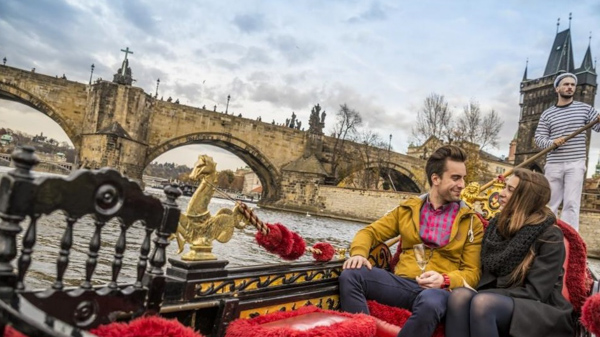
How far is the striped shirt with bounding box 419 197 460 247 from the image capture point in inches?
116

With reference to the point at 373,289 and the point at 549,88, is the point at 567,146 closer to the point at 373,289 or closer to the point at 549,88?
the point at 373,289

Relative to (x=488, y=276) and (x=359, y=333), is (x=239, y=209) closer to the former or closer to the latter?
(x=359, y=333)

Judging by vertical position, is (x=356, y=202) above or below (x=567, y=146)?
below

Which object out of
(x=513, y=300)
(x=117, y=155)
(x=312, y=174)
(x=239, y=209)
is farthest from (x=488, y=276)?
(x=312, y=174)

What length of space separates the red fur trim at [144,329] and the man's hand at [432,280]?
1.46m

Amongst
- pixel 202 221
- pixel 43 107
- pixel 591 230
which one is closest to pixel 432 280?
pixel 202 221

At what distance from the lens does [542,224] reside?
101 inches

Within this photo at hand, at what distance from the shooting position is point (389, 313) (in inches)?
111

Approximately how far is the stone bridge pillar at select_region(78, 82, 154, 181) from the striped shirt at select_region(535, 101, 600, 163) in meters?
22.7

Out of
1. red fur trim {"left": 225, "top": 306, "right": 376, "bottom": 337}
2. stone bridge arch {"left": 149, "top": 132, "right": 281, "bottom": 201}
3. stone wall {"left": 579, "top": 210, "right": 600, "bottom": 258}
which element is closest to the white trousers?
red fur trim {"left": 225, "top": 306, "right": 376, "bottom": 337}

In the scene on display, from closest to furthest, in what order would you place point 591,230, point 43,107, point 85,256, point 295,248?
point 295,248, point 85,256, point 591,230, point 43,107

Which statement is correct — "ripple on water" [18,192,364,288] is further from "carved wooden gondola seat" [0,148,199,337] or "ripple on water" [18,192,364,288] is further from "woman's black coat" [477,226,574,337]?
"woman's black coat" [477,226,574,337]

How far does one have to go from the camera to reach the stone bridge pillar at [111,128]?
24688 millimetres

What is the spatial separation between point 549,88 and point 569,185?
43412 millimetres
